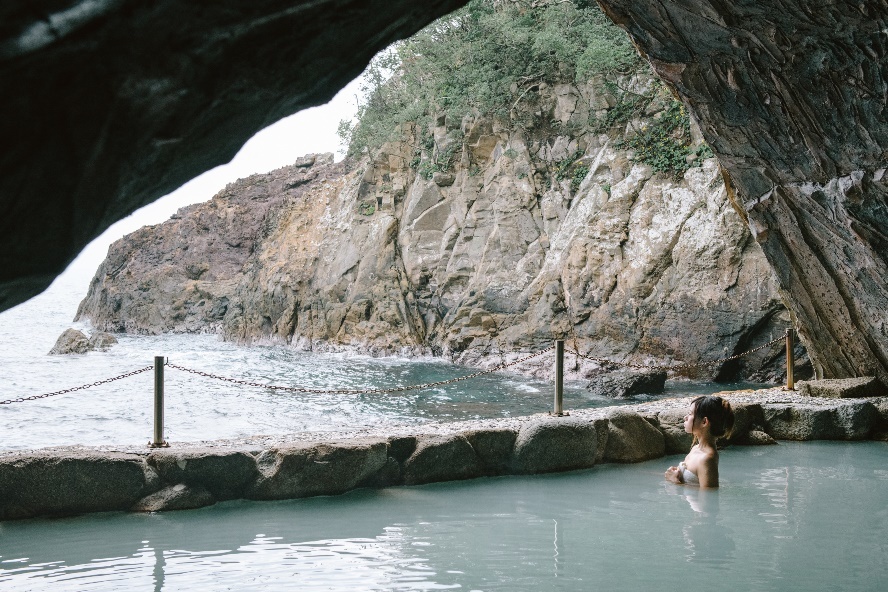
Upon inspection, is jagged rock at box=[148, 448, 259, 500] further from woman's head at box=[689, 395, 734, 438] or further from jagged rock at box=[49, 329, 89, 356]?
jagged rock at box=[49, 329, 89, 356]

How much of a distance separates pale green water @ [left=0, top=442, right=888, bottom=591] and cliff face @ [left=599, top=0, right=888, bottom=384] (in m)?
2.45

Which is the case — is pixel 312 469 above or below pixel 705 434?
below

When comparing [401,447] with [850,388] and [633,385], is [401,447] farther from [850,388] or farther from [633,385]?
[633,385]

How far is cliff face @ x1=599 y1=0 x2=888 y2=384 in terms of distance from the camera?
200 inches

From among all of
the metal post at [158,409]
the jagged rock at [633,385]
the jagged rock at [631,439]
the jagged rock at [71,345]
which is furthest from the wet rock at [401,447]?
Result: the jagged rock at [71,345]

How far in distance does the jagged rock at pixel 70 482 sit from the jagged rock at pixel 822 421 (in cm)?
673

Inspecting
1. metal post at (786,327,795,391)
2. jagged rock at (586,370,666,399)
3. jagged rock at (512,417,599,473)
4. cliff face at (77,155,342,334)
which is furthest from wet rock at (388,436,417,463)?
cliff face at (77,155,342,334)

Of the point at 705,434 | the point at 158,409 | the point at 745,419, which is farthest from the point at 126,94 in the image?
the point at 745,419

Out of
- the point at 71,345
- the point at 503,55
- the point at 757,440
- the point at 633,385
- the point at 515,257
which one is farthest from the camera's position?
the point at 71,345

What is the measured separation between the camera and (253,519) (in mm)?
5438

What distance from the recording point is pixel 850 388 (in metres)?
9.12

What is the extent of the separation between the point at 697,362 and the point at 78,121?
44.9 feet

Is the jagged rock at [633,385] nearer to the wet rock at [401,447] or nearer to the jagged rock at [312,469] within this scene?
the wet rock at [401,447]

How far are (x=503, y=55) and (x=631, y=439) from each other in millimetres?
14263
